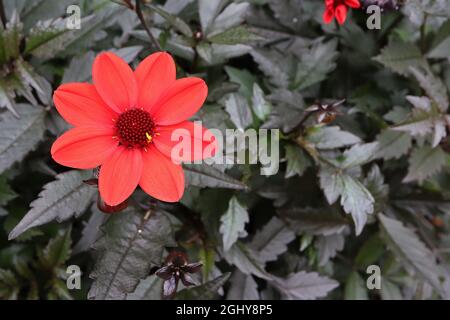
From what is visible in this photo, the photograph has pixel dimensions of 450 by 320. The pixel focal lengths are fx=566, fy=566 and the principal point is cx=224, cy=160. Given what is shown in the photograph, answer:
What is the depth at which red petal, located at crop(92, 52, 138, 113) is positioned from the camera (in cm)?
99

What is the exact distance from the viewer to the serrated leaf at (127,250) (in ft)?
3.52

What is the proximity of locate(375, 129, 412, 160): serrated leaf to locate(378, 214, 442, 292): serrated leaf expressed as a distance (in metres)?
0.17

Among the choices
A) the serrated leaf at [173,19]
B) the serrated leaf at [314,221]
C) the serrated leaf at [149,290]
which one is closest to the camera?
the serrated leaf at [173,19]

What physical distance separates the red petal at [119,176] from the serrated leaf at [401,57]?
75cm

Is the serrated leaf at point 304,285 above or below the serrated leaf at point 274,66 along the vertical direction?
below

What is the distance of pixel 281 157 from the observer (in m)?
1.36

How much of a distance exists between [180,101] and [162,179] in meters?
0.15

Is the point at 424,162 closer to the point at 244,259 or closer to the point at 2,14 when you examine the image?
the point at 244,259

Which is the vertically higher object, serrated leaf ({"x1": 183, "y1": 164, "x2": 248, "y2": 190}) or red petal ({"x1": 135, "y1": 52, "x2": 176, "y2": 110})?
red petal ({"x1": 135, "y1": 52, "x2": 176, "y2": 110})

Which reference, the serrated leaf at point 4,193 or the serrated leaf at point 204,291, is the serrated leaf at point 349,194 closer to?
the serrated leaf at point 204,291

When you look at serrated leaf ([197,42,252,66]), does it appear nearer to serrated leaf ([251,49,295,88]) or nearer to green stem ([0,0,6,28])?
serrated leaf ([251,49,295,88])

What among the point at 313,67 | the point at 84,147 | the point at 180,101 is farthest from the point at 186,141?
the point at 313,67

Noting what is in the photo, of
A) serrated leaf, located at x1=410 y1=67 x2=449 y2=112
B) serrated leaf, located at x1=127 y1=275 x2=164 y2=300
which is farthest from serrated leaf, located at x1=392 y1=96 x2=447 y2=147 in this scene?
serrated leaf, located at x1=127 y1=275 x2=164 y2=300

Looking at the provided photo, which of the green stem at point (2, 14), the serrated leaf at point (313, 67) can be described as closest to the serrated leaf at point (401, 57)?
the serrated leaf at point (313, 67)
